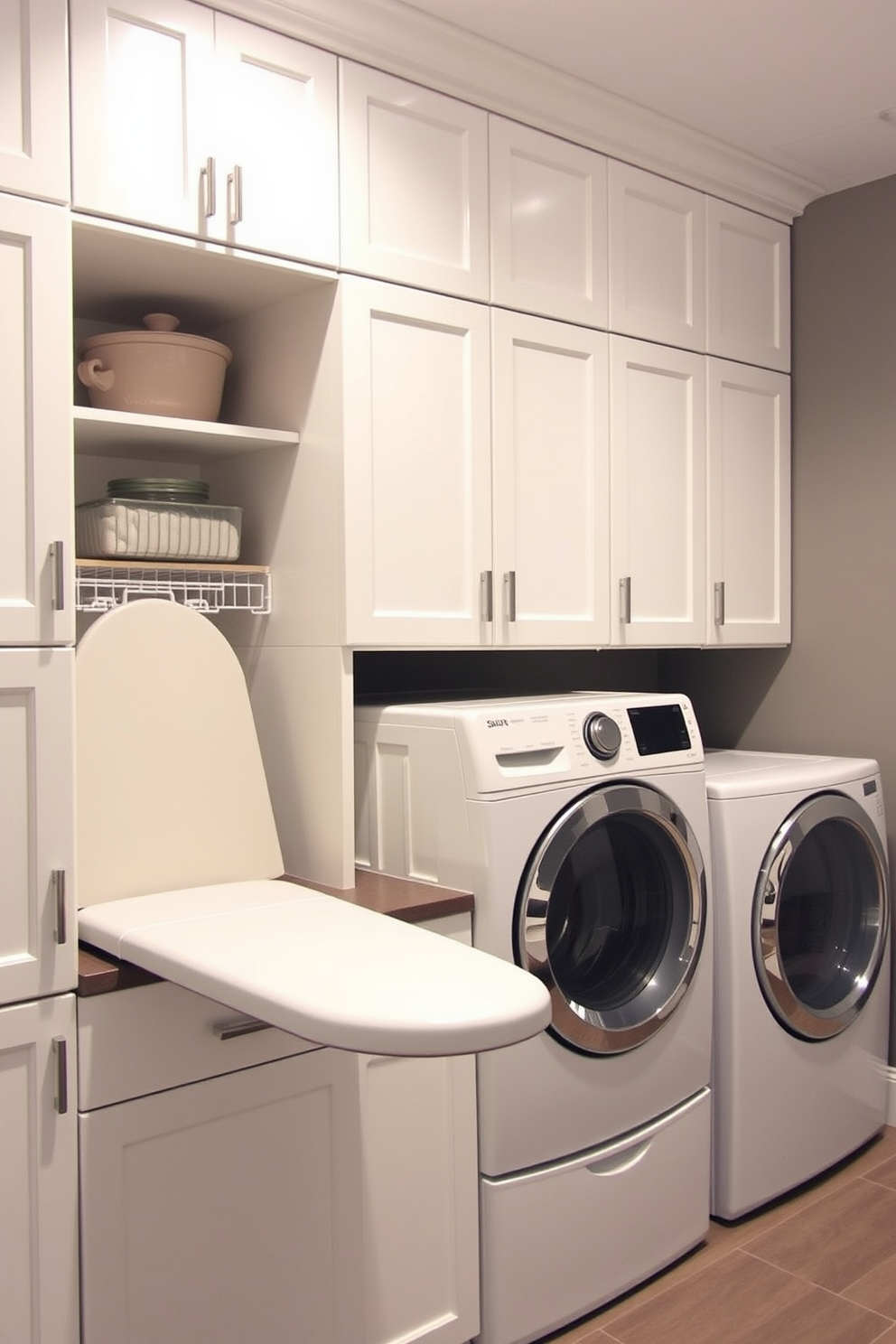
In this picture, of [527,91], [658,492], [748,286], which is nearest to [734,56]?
[527,91]

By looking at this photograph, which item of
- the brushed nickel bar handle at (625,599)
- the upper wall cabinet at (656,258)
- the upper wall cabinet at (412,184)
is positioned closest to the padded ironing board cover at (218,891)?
the upper wall cabinet at (412,184)

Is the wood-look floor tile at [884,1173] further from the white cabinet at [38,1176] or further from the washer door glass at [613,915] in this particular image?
the white cabinet at [38,1176]

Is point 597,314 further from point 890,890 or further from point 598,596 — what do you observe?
point 890,890

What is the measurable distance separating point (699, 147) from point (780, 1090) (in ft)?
7.12

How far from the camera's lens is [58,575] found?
1.76 metres

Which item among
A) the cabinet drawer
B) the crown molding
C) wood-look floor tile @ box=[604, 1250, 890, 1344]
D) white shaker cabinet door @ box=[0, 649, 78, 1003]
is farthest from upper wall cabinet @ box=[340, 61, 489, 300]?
wood-look floor tile @ box=[604, 1250, 890, 1344]

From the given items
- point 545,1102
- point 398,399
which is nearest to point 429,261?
point 398,399

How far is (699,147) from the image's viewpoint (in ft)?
9.12

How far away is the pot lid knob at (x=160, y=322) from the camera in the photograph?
2.26 m

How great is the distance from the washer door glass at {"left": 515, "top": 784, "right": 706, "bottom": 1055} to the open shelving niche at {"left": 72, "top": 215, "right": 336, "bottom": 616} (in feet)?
2.51

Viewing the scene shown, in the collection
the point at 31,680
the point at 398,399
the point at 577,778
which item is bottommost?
the point at 577,778

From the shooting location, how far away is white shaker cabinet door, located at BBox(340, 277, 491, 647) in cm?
221

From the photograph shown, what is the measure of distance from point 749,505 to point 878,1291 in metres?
1.80

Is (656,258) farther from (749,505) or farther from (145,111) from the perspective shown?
(145,111)
